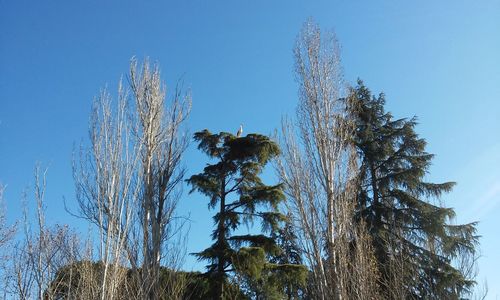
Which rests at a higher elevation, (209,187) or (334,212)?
(209,187)

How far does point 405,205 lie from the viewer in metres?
17.0

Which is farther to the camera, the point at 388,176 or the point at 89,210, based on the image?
the point at 388,176

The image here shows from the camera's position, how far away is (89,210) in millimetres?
8688

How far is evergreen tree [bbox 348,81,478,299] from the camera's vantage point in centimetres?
1491

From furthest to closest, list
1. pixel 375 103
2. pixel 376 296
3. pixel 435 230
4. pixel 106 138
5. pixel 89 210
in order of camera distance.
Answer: pixel 375 103
pixel 435 230
pixel 376 296
pixel 106 138
pixel 89 210

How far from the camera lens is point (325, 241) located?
9836 millimetres

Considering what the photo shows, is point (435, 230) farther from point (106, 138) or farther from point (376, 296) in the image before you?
point (106, 138)

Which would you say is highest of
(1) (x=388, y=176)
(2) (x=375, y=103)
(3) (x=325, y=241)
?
(2) (x=375, y=103)

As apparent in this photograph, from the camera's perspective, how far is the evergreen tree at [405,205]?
587 inches

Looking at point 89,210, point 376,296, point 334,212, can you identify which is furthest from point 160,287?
point 376,296

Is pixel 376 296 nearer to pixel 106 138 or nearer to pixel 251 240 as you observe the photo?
pixel 251 240

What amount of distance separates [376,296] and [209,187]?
19.7 feet

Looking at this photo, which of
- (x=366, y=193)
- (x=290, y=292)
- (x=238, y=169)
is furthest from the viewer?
(x=366, y=193)

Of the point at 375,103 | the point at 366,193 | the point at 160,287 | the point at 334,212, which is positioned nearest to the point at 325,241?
the point at 334,212
